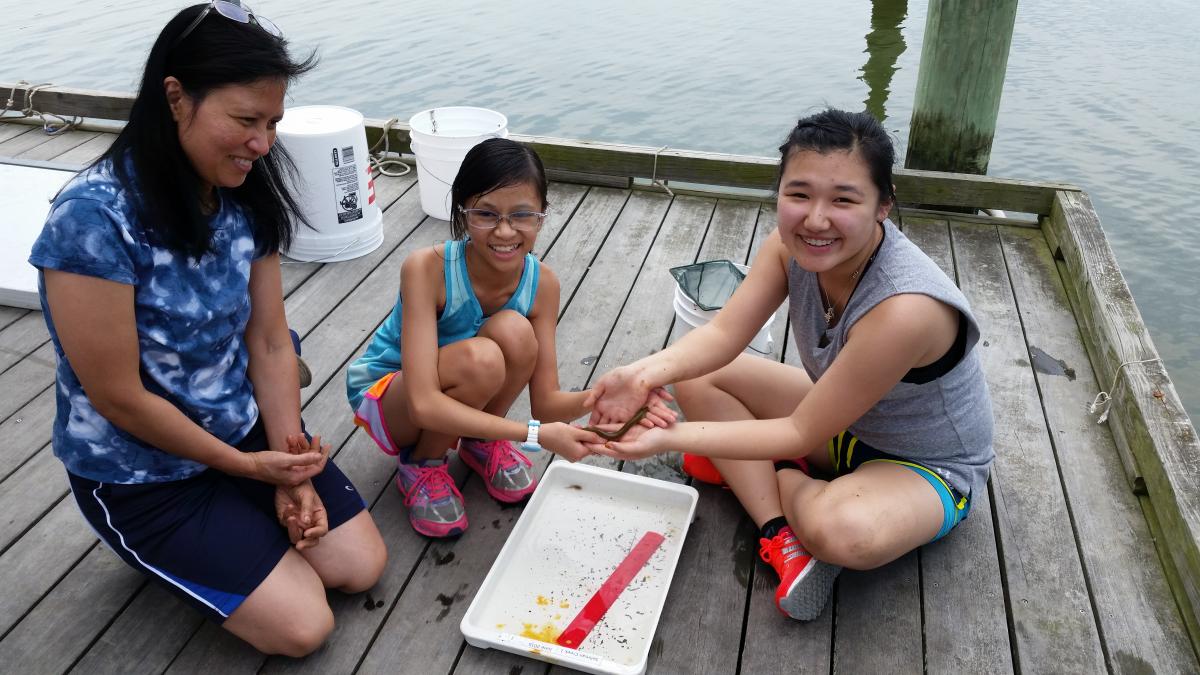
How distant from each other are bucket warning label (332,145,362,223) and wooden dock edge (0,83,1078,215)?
95cm

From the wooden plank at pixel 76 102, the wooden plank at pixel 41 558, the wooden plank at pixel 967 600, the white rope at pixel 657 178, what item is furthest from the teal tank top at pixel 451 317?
the wooden plank at pixel 76 102

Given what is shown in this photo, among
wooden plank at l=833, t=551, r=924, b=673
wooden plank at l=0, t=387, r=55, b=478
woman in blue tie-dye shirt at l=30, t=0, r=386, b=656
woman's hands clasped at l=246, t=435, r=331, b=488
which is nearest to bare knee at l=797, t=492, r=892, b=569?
wooden plank at l=833, t=551, r=924, b=673

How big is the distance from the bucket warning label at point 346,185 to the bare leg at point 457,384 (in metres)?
1.49

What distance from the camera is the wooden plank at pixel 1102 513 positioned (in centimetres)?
190

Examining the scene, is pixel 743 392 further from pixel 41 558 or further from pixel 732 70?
pixel 732 70

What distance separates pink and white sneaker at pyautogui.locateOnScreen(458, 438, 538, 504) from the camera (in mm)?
2295

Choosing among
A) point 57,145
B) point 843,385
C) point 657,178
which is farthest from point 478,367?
point 57,145

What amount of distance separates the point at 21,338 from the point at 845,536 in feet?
8.93

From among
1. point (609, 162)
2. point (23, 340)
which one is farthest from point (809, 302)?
point (23, 340)

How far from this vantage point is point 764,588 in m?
2.05

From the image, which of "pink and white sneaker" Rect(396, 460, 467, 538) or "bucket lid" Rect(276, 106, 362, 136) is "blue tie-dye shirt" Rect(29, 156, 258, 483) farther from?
"bucket lid" Rect(276, 106, 362, 136)

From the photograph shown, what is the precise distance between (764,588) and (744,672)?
25 centimetres

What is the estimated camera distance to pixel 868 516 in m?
1.89

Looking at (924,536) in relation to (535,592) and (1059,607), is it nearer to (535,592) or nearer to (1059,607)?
(1059,607)
